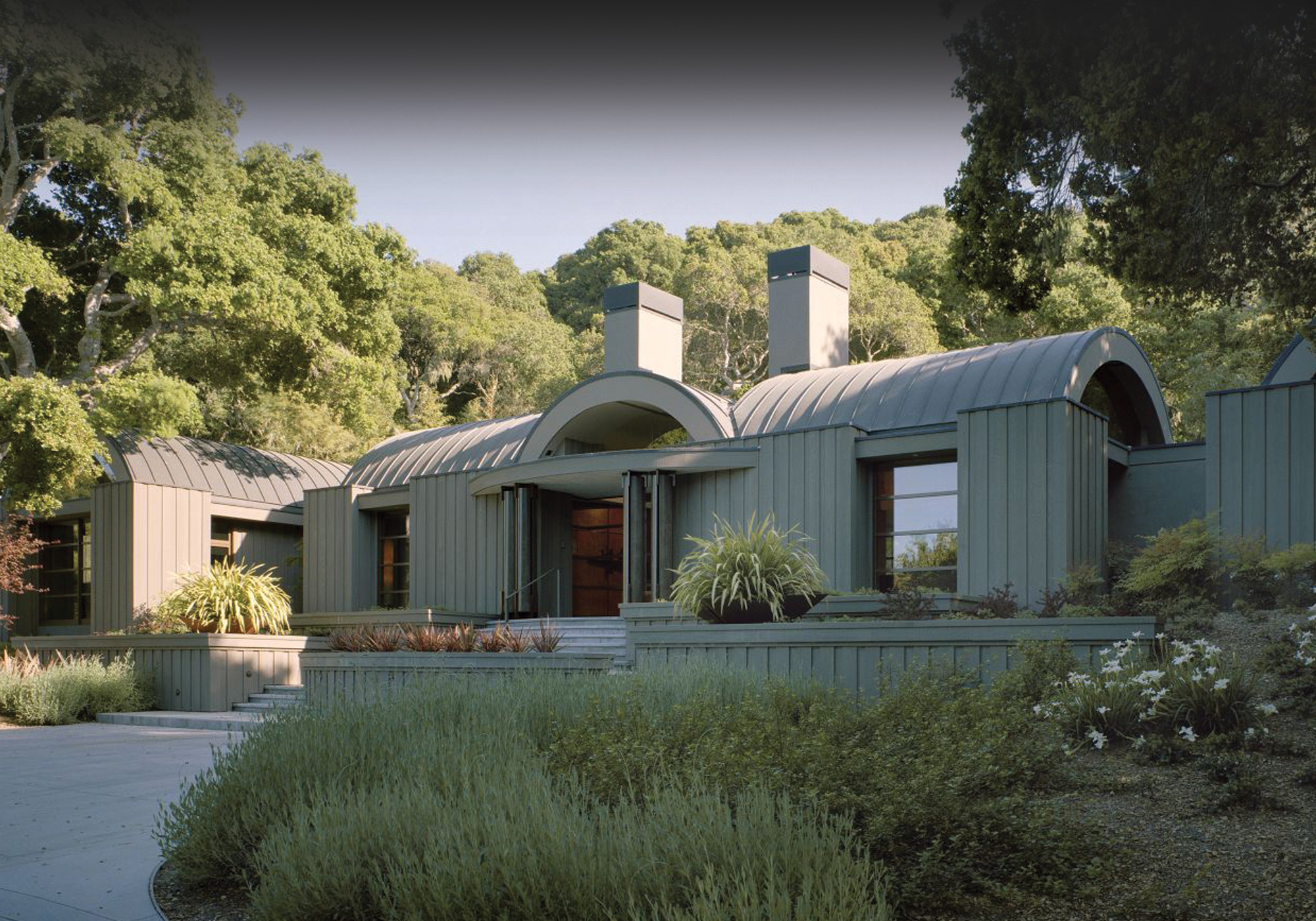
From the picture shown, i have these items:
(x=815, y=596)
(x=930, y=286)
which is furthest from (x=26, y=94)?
(x=930, y=286)

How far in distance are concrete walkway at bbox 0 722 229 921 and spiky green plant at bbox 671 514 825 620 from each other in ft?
16.6

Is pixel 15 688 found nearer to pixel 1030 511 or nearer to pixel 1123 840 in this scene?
pixel 1030 511

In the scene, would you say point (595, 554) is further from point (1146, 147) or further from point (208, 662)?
point (1146, 147)

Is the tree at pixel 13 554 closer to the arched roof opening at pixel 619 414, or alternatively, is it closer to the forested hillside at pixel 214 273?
the forested hillside at pixel 214 273

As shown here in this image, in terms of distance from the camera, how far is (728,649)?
11.0m

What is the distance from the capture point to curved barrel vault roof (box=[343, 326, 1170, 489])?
15.9 metres

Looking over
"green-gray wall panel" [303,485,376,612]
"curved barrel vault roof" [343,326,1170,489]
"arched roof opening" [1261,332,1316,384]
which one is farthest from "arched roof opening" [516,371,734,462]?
"arched roof opening" [1261,332,1316,384]

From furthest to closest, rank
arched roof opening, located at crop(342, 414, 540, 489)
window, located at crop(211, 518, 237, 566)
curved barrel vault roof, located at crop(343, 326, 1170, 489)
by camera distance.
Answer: window, located at crop(211, 518, 237, 566)
arched roof opening, located at crop(342, 414, 540, 489)
curved barrel vault roof, located at crop(343, 326, 1170, 489)

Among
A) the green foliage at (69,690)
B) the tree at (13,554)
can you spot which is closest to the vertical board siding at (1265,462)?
the green foliage at (69,690)

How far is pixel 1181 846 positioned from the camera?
5223 mm

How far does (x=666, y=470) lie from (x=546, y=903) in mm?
13018

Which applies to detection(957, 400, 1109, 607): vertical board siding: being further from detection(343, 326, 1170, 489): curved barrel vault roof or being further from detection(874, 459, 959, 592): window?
detection(874, 459, 959, 592): window

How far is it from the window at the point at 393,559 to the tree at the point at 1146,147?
14.5 m

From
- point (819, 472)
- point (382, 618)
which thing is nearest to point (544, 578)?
point (382, 618)
